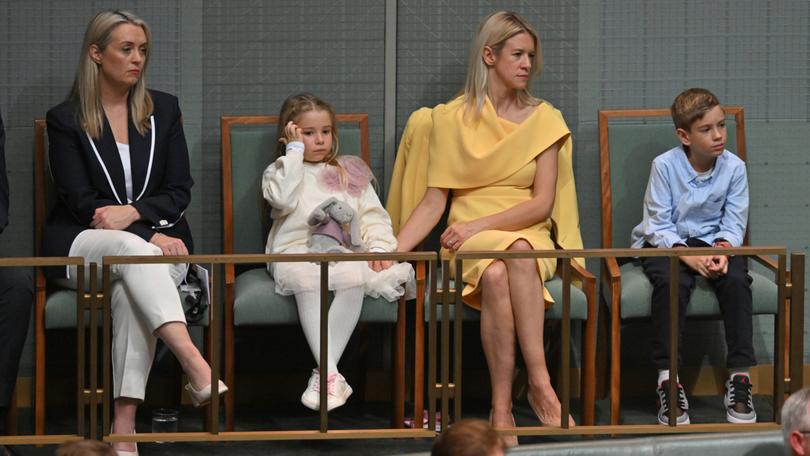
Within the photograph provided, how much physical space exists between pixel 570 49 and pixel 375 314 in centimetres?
148

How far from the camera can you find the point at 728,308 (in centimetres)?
566

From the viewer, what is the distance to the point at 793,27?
632 centimetres

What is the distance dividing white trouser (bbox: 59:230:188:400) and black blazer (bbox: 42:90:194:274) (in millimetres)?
357

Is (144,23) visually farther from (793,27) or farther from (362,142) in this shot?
(793,27)

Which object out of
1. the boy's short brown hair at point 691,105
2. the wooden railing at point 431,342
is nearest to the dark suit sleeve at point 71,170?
the wooden railing at point 431,342

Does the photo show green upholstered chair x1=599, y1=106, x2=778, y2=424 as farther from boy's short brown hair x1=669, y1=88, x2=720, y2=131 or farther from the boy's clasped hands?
the boy's clasped hands

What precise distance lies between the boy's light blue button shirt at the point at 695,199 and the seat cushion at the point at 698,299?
11.6 inches

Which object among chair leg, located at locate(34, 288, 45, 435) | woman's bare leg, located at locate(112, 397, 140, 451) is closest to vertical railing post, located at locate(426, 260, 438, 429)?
woman's bare leg, located at locate(112, 397, 140, 451)

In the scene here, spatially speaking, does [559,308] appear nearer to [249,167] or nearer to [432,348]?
[432,348]

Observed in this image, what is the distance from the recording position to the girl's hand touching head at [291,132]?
5883mm

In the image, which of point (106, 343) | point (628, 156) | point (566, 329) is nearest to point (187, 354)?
point (106, 343)

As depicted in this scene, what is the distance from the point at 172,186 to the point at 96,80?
48 centimetres

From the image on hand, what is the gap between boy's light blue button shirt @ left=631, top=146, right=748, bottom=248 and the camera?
5.98 m

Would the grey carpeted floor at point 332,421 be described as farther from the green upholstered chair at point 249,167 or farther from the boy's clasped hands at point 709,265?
Result: the boy's clasped hands at point 709,265
